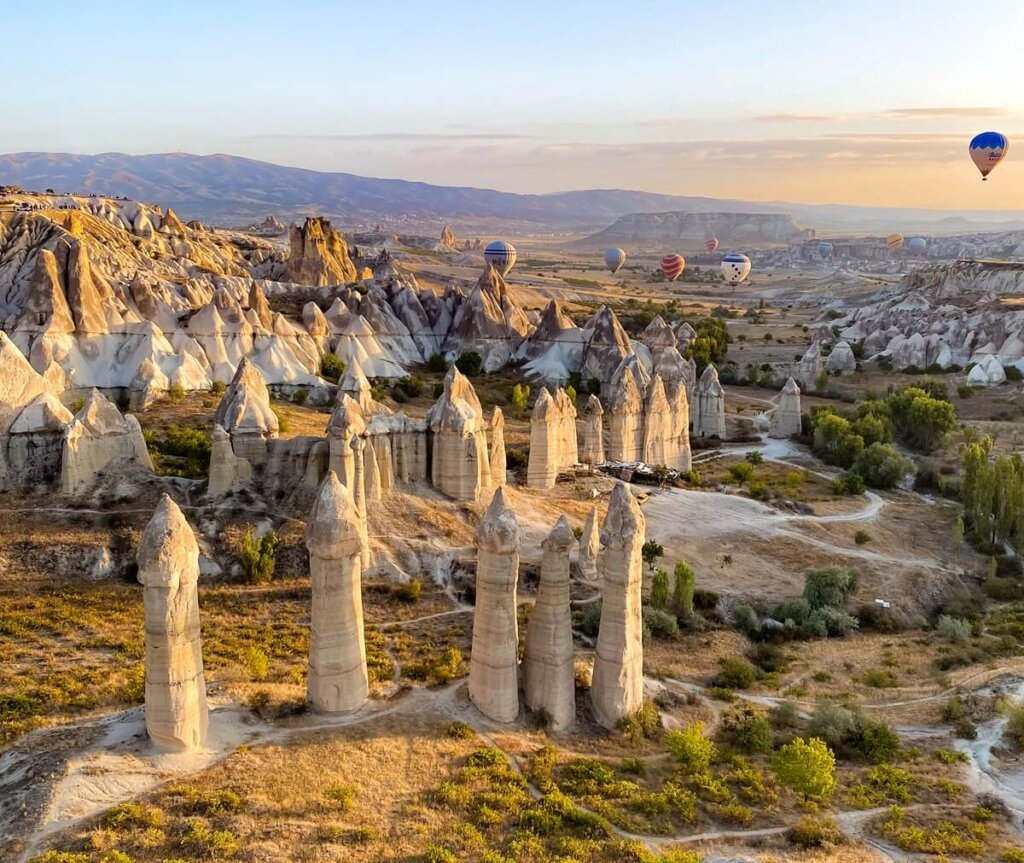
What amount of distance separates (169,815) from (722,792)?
9759 mm

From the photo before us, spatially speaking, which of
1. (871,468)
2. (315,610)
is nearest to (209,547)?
(315,610)

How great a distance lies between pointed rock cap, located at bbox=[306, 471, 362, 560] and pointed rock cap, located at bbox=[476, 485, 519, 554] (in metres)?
2.43

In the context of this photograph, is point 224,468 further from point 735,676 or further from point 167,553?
point 735,676

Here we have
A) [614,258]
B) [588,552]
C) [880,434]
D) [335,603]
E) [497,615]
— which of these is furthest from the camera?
[614,258]

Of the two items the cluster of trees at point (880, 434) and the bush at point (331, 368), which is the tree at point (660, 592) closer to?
the cluster of trees at point (880, 434)

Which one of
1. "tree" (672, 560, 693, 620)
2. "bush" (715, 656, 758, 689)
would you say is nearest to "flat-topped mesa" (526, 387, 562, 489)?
"tree" (672, 560, 693, 620)

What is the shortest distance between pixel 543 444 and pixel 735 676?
14.3m

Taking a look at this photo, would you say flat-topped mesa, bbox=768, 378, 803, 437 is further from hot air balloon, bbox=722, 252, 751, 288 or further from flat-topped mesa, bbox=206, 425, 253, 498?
hot air balloon, bbox=722, 252, 751, 288

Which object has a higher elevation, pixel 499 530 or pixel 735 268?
pixel 735 268

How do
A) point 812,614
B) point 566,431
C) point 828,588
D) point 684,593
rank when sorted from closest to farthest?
point 684,593 < point 812,614 < point 828,588 < point 566,431

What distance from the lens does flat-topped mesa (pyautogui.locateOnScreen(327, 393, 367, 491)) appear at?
2658 centimetres

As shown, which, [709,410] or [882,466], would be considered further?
[709,410]

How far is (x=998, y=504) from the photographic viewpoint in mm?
34656

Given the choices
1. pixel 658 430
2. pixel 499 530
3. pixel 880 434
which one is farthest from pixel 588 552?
pixel 880 434
